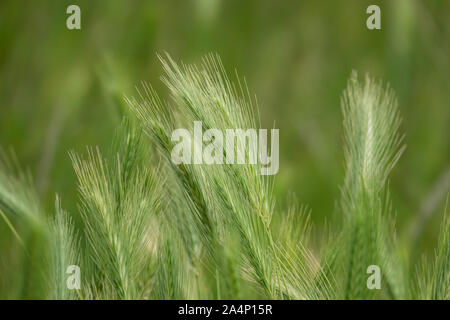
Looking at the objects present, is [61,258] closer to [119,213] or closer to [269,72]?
[119,213]

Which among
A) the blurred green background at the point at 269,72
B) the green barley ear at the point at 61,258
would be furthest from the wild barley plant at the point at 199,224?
the blurred green background at the point at 269,72

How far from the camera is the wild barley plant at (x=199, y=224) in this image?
1.50ft

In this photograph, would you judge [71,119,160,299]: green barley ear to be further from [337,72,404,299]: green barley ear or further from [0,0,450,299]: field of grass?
[337,72,404,299]: green barley ear

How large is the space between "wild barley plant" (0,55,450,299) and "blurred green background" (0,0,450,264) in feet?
0.54

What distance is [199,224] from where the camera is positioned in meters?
0.48

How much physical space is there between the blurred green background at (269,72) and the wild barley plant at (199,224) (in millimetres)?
164

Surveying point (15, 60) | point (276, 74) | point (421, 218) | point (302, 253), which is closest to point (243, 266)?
point (302, 253)

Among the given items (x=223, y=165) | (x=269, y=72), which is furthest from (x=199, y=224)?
(x=269, y=72)

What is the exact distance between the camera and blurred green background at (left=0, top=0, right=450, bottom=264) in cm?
97

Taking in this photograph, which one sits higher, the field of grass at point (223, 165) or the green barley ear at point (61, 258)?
the field of grass at point (223, 165)

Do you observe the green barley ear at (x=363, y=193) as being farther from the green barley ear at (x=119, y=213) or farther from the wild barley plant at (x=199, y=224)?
the green barley ear at (x=119, y=213)

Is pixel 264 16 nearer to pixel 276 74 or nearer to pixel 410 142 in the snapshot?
pixel 276 74

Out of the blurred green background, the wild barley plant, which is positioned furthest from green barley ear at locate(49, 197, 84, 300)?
the blurred green background

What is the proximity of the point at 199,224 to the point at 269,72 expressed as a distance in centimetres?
95
